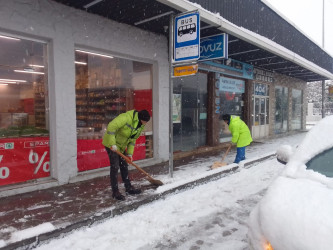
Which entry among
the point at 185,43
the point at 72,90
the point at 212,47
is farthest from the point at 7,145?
the point at 212,47

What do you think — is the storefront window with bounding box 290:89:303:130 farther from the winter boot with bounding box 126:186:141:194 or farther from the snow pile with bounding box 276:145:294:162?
the snow pile with bounding box 276:145:294:162

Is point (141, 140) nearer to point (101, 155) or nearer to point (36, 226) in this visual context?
point (101, 155)

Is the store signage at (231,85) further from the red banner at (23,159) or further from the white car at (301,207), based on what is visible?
the white car at (301,207)

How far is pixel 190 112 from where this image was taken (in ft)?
32.2

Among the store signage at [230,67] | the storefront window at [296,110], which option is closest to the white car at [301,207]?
the store signage at [230,67]

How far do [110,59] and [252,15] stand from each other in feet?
17.6

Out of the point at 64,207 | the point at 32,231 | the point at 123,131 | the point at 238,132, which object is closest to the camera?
the point at 32,231

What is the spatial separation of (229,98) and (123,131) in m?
8.20

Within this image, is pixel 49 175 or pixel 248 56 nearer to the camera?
pixel 49 175

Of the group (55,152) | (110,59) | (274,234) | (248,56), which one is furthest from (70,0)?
(248,56)

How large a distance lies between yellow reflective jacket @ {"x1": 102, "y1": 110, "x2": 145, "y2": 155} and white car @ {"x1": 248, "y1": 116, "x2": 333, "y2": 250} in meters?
2.79

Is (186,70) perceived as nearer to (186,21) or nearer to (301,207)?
(186,21)

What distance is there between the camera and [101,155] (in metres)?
6.56

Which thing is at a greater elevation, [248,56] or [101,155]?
[248,56]
